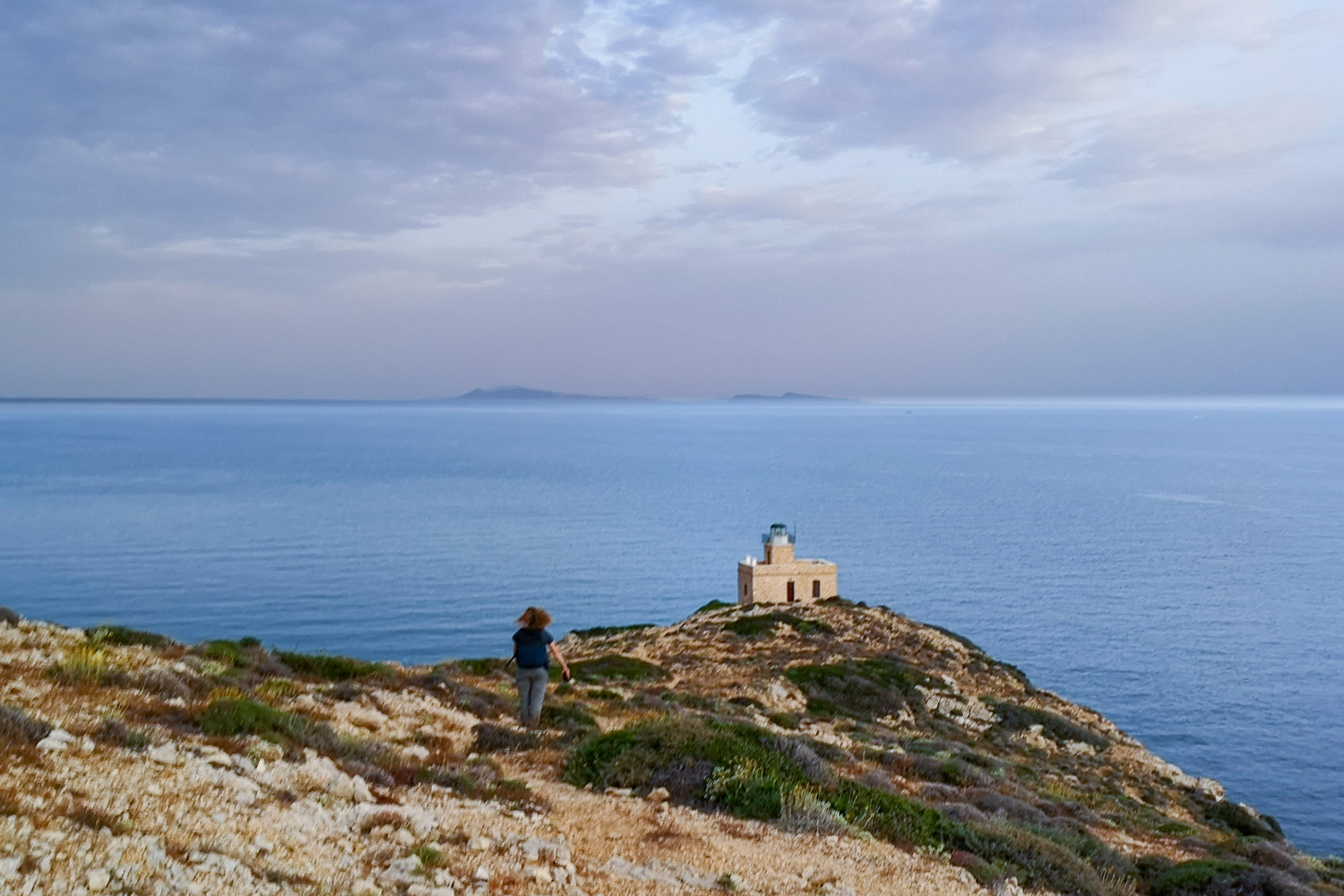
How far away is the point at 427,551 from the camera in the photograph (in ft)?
328

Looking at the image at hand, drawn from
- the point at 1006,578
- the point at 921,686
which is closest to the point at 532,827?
the point at 921,686

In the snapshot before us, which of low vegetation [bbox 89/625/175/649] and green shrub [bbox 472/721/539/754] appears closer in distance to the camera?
green shrub [bbox 472/721/539/754]

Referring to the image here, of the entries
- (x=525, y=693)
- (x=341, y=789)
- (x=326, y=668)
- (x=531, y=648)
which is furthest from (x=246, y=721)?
(x=326, y=668)

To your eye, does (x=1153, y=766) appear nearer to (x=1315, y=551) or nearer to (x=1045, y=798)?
(x=1045, y=798)

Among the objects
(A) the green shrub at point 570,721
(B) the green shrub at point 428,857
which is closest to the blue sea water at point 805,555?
(A) the green shrub at point 570,721

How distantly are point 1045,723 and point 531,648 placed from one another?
2937 centimetres

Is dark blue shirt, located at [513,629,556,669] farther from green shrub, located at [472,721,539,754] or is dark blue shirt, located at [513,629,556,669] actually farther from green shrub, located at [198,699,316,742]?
green shrub, located at [198,699,316,742]

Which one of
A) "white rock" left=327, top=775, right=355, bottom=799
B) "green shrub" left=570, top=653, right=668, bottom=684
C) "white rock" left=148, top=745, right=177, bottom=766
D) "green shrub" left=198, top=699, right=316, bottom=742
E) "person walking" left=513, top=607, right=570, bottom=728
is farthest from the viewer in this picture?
"green shrub" left=570, top=653, right=668, bottom=684

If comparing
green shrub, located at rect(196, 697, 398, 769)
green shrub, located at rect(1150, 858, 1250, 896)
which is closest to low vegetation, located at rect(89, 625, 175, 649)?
green shrub, located at rect(196, 697, 398, 769)

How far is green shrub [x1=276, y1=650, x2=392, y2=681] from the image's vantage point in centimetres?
1858

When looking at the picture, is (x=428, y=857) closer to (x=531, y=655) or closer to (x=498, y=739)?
(x=498, y=739)

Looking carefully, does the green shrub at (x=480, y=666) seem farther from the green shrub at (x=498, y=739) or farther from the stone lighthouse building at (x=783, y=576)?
the stone lighthouse building at (x=783, y=576)

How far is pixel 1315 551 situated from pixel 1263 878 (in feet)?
369

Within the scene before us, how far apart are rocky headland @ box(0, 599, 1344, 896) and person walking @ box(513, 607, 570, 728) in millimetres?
767
